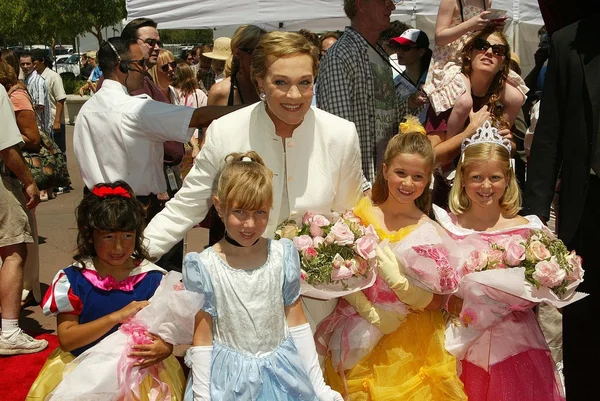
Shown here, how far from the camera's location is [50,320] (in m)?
6.14

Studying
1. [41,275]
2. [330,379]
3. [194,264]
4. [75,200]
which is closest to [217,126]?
[194,264]

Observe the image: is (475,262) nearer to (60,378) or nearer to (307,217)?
(307,217)

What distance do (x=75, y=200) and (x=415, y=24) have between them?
5595mm

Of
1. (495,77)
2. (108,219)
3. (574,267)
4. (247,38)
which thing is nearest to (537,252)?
(574,267)

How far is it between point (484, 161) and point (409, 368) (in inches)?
44.7

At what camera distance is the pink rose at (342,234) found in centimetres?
334

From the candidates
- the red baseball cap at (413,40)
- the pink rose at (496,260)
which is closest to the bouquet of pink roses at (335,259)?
the pink rose at (496,260)

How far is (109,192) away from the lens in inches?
143

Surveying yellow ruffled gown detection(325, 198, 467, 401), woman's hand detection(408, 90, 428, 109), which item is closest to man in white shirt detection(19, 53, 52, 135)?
woman's hand detection(408, 90, 428, 109)

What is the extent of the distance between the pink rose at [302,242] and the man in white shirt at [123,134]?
129 centimetres

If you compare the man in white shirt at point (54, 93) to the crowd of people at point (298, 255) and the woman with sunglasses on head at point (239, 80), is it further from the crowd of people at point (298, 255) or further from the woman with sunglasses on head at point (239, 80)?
the crowd of people at point (298, 255)

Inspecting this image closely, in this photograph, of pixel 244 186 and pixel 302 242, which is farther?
pixel 302 242

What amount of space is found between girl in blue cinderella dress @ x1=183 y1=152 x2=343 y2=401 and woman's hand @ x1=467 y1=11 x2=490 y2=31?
1.95m

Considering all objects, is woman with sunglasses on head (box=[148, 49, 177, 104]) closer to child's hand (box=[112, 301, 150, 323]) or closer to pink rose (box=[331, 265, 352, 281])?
child's hand (box=[112, 301, 150, 323])
